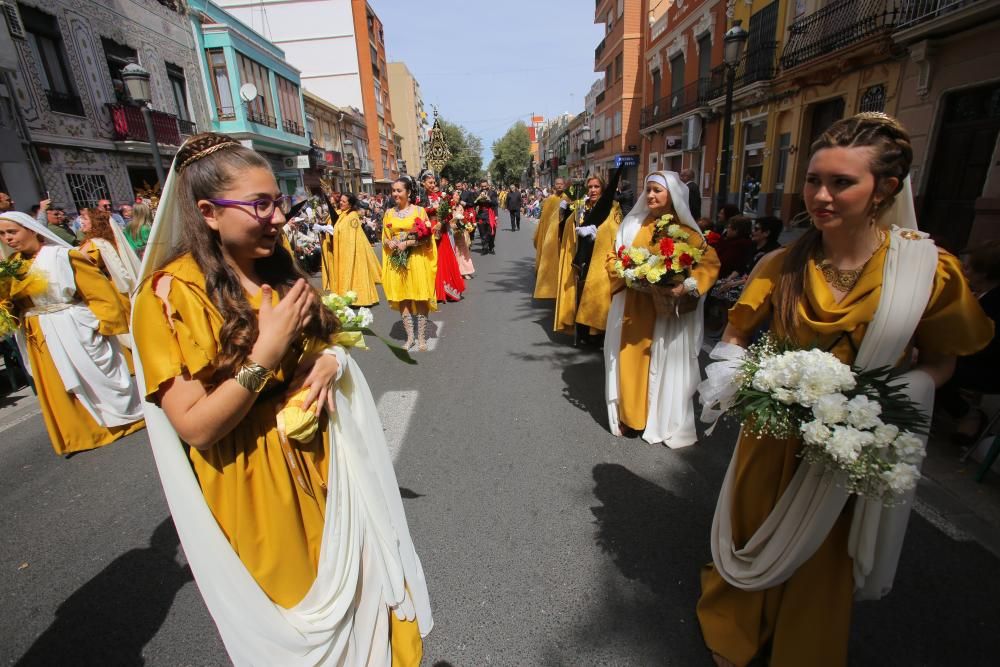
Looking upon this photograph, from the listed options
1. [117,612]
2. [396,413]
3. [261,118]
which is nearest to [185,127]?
[261,118]

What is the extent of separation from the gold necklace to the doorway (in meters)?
9.39

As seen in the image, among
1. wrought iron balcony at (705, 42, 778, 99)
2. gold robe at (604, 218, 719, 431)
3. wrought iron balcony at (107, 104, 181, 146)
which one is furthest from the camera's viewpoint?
wrought iron balcony at (705, 42, 778, 99)

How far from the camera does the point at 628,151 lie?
29.4 metres

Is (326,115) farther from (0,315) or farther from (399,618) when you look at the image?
(399,618)

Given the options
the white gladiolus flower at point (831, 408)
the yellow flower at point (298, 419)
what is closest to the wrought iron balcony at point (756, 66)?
the white gladiolus flower at point (831, 408)

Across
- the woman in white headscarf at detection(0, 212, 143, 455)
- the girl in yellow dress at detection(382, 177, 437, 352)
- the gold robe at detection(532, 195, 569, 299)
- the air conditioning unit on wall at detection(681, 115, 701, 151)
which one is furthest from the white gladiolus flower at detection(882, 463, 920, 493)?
the air conditioning unit on wall at detection(681, 115, 701, 151)

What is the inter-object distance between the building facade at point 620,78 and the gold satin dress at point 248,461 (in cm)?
2655

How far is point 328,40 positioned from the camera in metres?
37.8

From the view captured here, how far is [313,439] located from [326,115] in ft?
124

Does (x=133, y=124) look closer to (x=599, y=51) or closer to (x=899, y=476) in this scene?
(x=899, y=476)

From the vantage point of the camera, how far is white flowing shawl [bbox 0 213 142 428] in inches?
157

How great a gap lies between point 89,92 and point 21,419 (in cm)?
1370

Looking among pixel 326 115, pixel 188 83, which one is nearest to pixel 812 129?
pixel 188 83

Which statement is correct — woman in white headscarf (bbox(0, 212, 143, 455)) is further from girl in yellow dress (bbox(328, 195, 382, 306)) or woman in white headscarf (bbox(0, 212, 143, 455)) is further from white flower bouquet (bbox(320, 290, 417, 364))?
girl in yellow dress (bbox(328, 195, 382, 306))
